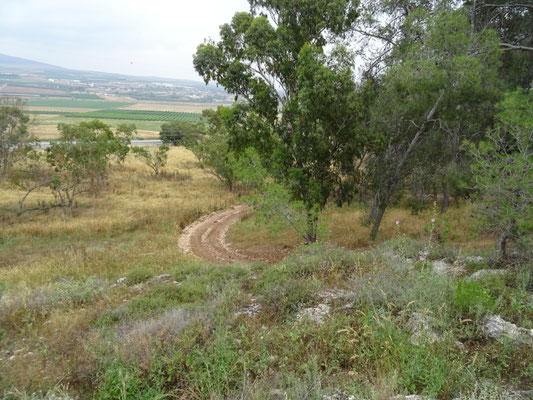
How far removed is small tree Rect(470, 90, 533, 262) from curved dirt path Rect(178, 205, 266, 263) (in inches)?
280

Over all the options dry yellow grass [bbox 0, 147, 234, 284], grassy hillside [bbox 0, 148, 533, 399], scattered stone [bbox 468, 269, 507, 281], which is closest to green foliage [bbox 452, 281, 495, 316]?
grassy hillside [bbox 0, 148, 533, 399]

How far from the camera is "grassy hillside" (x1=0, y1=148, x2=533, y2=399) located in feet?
10.9

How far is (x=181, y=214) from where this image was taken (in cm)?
1772

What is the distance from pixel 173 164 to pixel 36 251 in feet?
77.1

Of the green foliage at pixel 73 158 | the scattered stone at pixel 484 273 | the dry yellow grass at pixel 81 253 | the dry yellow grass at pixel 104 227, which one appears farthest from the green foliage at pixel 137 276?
the green foliage at pixel 73 158

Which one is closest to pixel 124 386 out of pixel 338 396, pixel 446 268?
pixel 338 396

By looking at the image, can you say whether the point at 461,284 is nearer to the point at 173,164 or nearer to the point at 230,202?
the point at 230,202

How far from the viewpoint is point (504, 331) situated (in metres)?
3.78

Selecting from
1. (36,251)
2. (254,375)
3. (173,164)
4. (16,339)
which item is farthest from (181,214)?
(173,164)

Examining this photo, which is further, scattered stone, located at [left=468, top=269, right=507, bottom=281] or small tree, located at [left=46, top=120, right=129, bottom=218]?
small tree, located at [left=46, top=120, right=129, bottom=218]

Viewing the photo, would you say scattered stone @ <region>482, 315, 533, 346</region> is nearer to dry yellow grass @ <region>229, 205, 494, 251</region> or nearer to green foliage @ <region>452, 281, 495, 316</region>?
green foliage @ <region>452, 281, 495, 316</region>

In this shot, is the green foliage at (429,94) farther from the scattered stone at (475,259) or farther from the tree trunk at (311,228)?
the scattered stone at (475,259)

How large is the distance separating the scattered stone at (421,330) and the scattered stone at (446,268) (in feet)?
6.38

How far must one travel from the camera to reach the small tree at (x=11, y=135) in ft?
78.3
